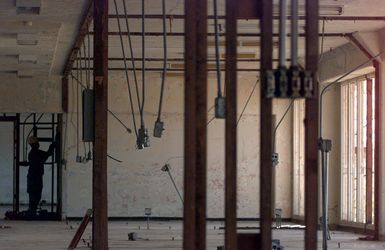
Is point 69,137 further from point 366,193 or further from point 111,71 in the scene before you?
point 366,193

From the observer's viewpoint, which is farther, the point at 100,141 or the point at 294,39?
the point at 100,141

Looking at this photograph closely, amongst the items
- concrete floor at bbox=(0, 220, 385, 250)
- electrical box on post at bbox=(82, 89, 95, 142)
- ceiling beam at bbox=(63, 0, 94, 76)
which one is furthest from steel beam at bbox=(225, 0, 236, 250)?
concrete floor at bbox=(0, 220, 385, 250)

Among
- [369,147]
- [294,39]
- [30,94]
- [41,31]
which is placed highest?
[41,31]

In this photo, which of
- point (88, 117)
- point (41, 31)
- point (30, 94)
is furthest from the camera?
point (30, 94)

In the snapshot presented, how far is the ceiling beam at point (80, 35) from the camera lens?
12077 mm

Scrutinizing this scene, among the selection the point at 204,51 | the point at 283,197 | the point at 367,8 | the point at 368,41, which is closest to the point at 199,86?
Answer: the point at 204,51

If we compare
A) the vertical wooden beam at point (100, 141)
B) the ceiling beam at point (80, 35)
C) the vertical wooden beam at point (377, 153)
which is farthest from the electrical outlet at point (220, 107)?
the vertical wooden beam at point (377, 153)

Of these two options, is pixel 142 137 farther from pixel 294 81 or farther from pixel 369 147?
pixel 369 147

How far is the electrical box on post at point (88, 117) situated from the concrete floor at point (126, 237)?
2.13 meters

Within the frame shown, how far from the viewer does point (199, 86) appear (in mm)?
5492

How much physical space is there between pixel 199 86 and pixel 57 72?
14.0 m

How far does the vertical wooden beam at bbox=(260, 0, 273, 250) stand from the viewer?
5188 mm

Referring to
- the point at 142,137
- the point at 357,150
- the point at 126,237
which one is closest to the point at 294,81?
the point at 142,137

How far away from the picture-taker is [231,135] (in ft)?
17.3
